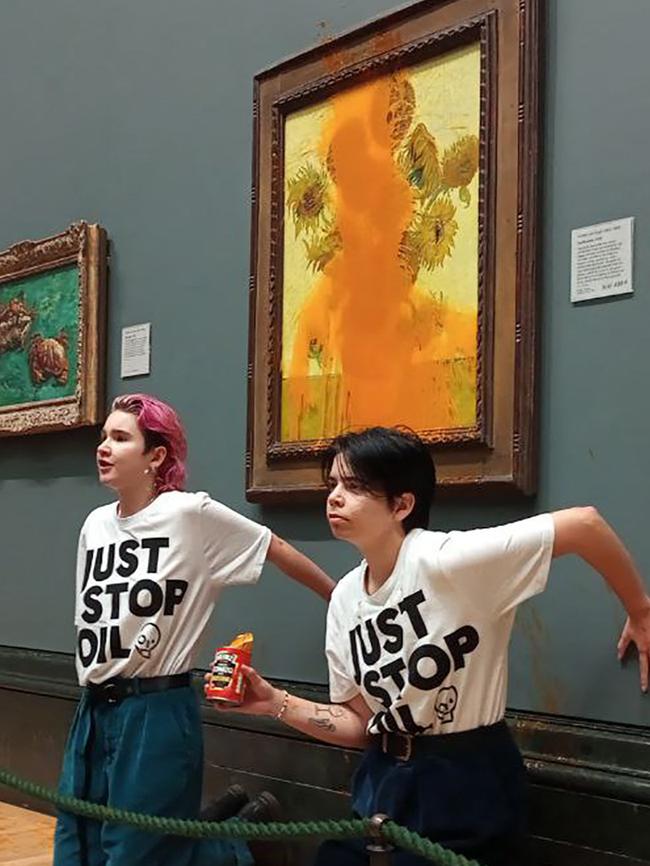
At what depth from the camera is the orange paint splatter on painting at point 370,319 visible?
371 centimetres

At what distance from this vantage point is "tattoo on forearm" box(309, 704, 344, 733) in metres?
3.14

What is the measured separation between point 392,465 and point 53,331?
2806 millimetres

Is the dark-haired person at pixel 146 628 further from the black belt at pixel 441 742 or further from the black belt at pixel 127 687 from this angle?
the black belt at pixel 441 742

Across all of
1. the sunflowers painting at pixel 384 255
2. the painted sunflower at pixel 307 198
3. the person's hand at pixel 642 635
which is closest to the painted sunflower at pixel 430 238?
the sunflowers painting at pixel 384 255

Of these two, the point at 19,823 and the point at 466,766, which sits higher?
the point at 466,766

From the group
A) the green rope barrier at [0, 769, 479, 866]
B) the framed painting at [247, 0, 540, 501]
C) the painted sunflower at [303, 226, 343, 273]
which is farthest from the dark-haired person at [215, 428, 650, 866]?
the painted sunflower at [303, 226, 343, 273]

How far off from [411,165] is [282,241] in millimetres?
656

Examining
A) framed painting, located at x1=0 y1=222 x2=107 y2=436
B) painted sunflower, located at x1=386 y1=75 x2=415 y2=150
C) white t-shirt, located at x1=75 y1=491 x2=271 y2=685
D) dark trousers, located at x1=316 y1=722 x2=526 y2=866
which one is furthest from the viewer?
framed painting, located at x1=0 y1=222 x2=107 y2=436

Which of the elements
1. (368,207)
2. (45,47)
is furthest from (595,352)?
(45,47)

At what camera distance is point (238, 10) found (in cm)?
464

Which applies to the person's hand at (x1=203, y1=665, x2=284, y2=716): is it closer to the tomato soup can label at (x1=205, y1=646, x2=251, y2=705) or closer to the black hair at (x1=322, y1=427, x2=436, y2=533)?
the tomato soup can label at (x1=205, y1=646, x2=251, y2=705)

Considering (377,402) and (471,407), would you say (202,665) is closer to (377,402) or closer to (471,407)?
(377,402)

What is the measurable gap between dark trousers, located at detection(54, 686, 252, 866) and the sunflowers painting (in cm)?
110

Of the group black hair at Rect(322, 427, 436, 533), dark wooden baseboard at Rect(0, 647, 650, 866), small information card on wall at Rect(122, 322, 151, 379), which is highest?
small information card on wall at Rect(122, 322, 151, 379)
